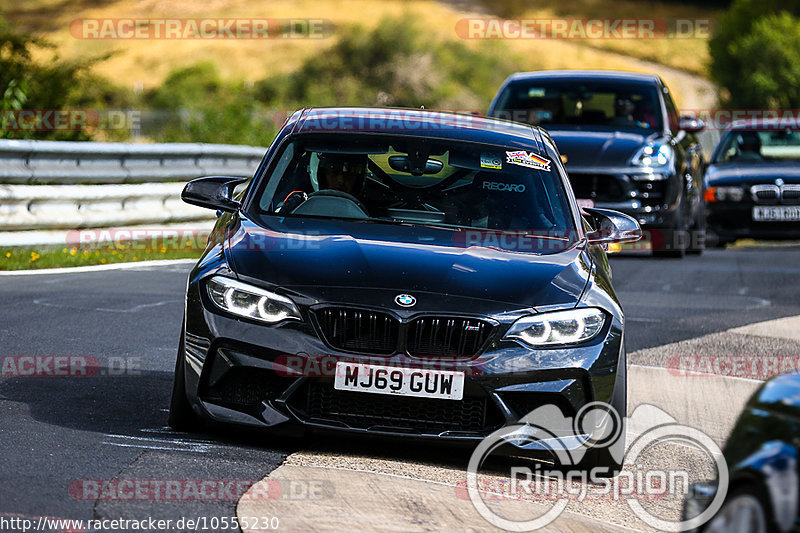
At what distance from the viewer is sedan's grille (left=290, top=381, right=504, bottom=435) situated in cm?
536

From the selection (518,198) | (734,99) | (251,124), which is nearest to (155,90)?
(734,99)

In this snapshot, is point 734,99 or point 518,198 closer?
point 518,198

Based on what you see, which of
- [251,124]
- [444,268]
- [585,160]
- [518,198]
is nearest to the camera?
[444,268]

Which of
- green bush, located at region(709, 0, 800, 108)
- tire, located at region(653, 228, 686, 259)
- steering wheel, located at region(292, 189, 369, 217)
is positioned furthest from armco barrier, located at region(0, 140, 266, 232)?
green bush, located at region(709, 0, 800, 108)

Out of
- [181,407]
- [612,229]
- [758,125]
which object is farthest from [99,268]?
[758,125]

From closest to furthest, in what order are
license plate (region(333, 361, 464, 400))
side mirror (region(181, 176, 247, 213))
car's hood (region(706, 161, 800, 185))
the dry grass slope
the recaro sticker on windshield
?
1. license plate (region(333, 361, 464, 400))
2. side mirror (region(181, 176, 247, 213))
3. the recaro sticker on windshield
4. car's hood (region(706, 161, 800, 185))
5. the dry grass slope

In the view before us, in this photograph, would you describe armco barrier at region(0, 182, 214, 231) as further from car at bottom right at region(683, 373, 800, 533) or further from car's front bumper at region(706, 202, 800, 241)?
car at bottom right at region(683, 373, 800, 533)

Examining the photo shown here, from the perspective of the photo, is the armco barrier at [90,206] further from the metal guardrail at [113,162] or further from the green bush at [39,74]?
the green bush at [39,74]

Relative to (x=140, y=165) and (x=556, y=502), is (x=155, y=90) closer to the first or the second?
(x=140, y=165)

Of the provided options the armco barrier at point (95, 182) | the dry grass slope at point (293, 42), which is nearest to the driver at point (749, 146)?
the armco barrier at point (95, 182)

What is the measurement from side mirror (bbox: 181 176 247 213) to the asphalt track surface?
0.96 m

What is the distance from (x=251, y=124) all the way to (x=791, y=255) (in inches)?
455

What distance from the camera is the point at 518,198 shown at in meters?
6.63

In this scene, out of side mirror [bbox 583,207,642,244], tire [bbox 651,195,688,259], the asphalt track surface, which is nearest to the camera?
the asphalt track surface
